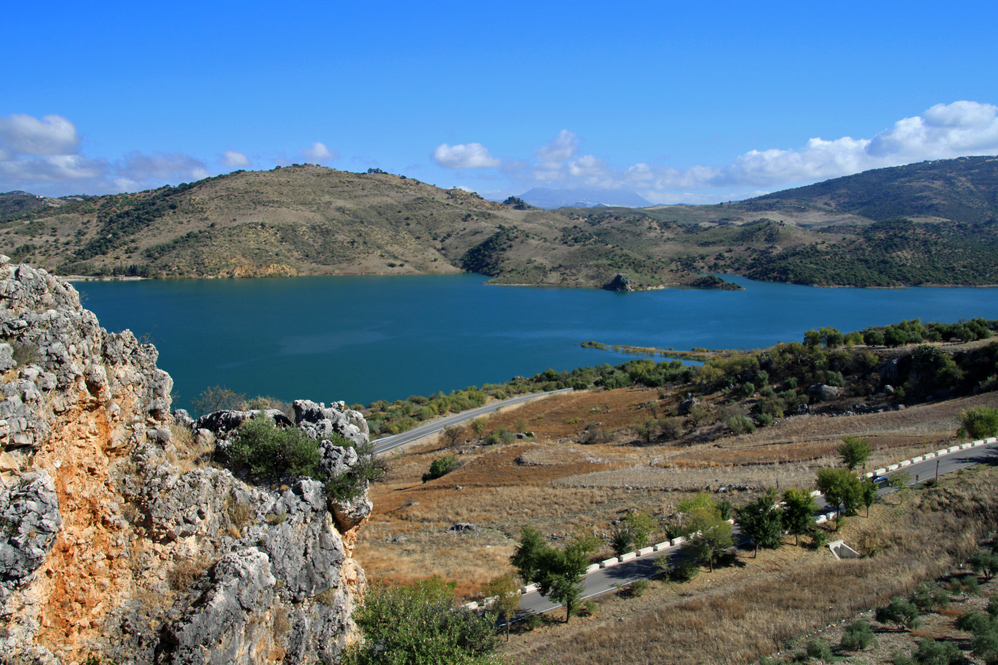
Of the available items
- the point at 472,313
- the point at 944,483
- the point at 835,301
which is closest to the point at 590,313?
the point at 472,313

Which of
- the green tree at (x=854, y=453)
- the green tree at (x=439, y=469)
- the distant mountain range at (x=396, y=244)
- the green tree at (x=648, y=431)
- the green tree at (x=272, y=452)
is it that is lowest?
the green tree at (x=439, y=469)

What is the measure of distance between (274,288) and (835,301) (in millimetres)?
112241

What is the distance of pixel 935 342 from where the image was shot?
132 feet

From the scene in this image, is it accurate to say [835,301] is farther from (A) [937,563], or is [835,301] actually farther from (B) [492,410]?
(A) [937,563]

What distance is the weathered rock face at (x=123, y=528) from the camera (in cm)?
638

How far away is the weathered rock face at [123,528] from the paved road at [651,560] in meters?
6.75

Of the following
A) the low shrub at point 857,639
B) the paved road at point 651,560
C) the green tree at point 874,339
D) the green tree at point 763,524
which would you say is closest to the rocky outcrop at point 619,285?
the green tree at point 874,339

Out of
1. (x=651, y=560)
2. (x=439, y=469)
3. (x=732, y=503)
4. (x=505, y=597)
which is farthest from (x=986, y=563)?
(x=439, y=469)

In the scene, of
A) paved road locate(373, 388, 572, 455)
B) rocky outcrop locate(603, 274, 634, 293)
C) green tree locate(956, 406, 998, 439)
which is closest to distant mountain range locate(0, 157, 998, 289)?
rocky outcrop locate(603, 274, 634, 293)

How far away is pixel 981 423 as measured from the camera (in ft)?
74.1

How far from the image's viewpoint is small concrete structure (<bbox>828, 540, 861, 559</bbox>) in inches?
648

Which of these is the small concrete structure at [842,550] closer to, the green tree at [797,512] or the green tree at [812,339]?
the green tree at [797,512]

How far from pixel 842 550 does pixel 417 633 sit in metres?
13.1

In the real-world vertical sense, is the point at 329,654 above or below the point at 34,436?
below
